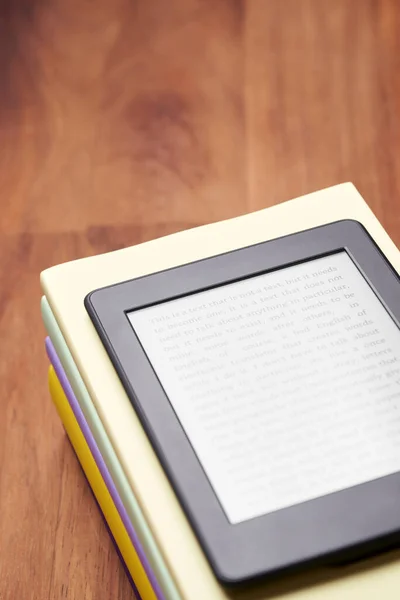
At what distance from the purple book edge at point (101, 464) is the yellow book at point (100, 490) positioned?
0.06 ft

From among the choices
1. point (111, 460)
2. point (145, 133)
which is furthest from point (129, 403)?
point (145, 133)

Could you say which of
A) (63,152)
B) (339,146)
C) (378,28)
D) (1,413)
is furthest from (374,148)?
(1,413)

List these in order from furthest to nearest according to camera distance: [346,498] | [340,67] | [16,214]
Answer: [340,67] → [16,214] → [346,498]

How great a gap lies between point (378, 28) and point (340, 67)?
0.08 meters

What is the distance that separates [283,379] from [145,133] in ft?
1.44

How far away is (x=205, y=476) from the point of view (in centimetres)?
49

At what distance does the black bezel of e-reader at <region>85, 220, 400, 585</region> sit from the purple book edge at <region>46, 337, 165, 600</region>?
2.6 inches

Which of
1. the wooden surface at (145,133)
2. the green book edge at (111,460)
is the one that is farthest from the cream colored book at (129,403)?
the wooden surface at (145,133)

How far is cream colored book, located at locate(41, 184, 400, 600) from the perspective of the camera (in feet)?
1.53

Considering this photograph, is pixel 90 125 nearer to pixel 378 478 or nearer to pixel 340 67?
pixel 340 67

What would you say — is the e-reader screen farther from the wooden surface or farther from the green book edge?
the wooden surface

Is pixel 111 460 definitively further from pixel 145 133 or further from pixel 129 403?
pixel 145 133

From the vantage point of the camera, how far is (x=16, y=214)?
838 mm

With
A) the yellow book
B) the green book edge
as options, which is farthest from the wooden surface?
the green book edge
